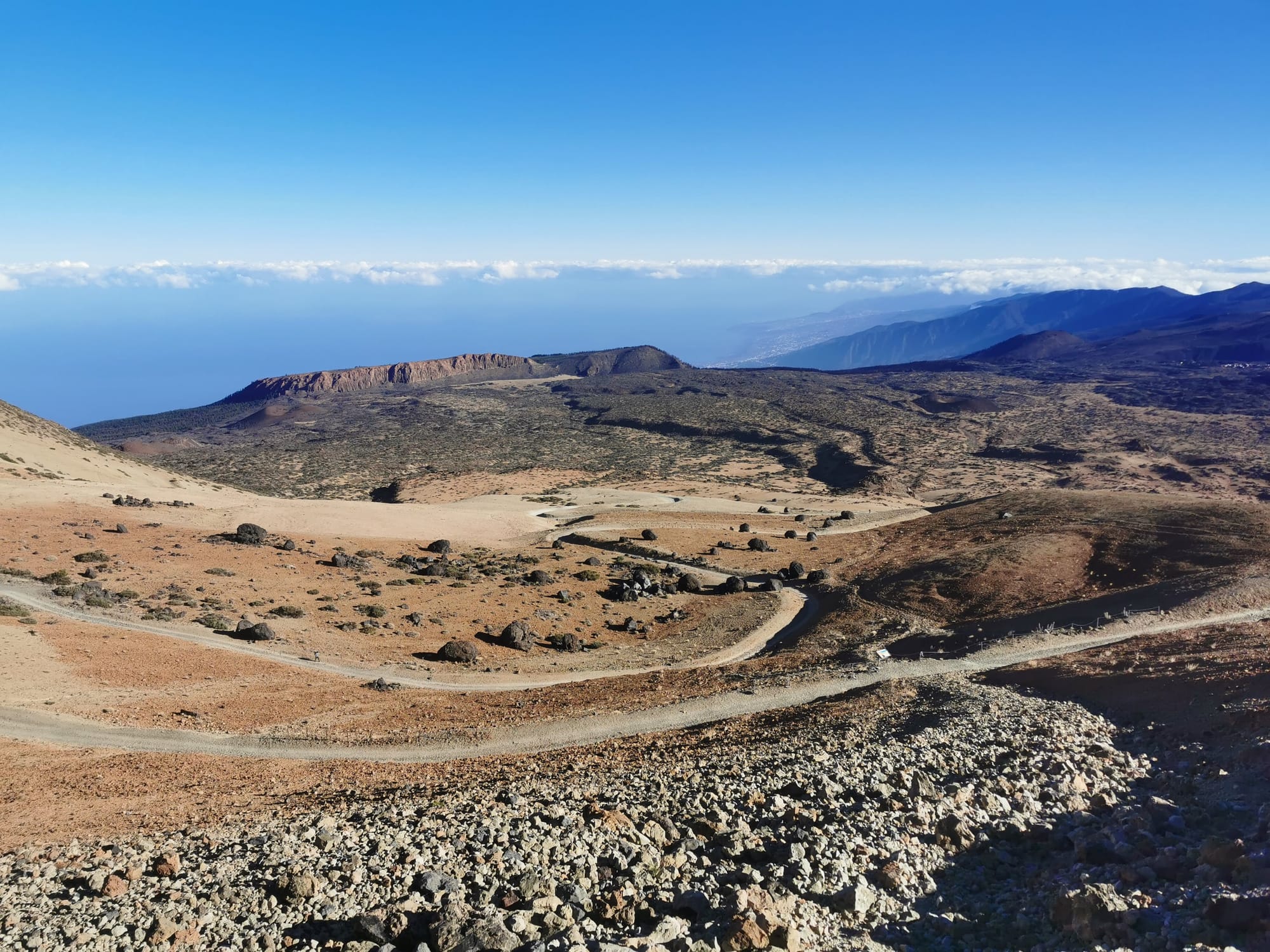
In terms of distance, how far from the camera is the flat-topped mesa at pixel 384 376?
165625 millimetres

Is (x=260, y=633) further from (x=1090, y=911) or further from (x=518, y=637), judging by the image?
(x=1090, y=911)

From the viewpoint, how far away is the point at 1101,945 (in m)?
7.95

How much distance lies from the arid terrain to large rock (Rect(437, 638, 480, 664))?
0.20m

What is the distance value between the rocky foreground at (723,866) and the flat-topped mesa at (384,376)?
166 meters

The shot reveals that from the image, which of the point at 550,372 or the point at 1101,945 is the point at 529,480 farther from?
the point at 550,372

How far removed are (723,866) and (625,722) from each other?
394 inches

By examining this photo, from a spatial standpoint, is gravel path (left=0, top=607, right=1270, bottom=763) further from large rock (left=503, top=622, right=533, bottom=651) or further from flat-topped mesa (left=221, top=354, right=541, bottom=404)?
flat-topped mesa (left=221, top=354, right=541, bottom=404)

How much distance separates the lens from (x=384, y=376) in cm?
17825

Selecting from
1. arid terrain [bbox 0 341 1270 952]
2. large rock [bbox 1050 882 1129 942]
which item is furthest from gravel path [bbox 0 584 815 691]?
large rock [bbox 1050 882 1129 942]

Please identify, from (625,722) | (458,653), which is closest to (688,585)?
(458,653)

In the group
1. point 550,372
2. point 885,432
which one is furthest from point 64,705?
point 550,372

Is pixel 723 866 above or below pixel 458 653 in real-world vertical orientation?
above

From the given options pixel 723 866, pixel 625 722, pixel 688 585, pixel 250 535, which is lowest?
pixel 688 585

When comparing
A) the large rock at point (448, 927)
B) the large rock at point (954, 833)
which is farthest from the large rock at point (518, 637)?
the large rock at point (448, 927)
